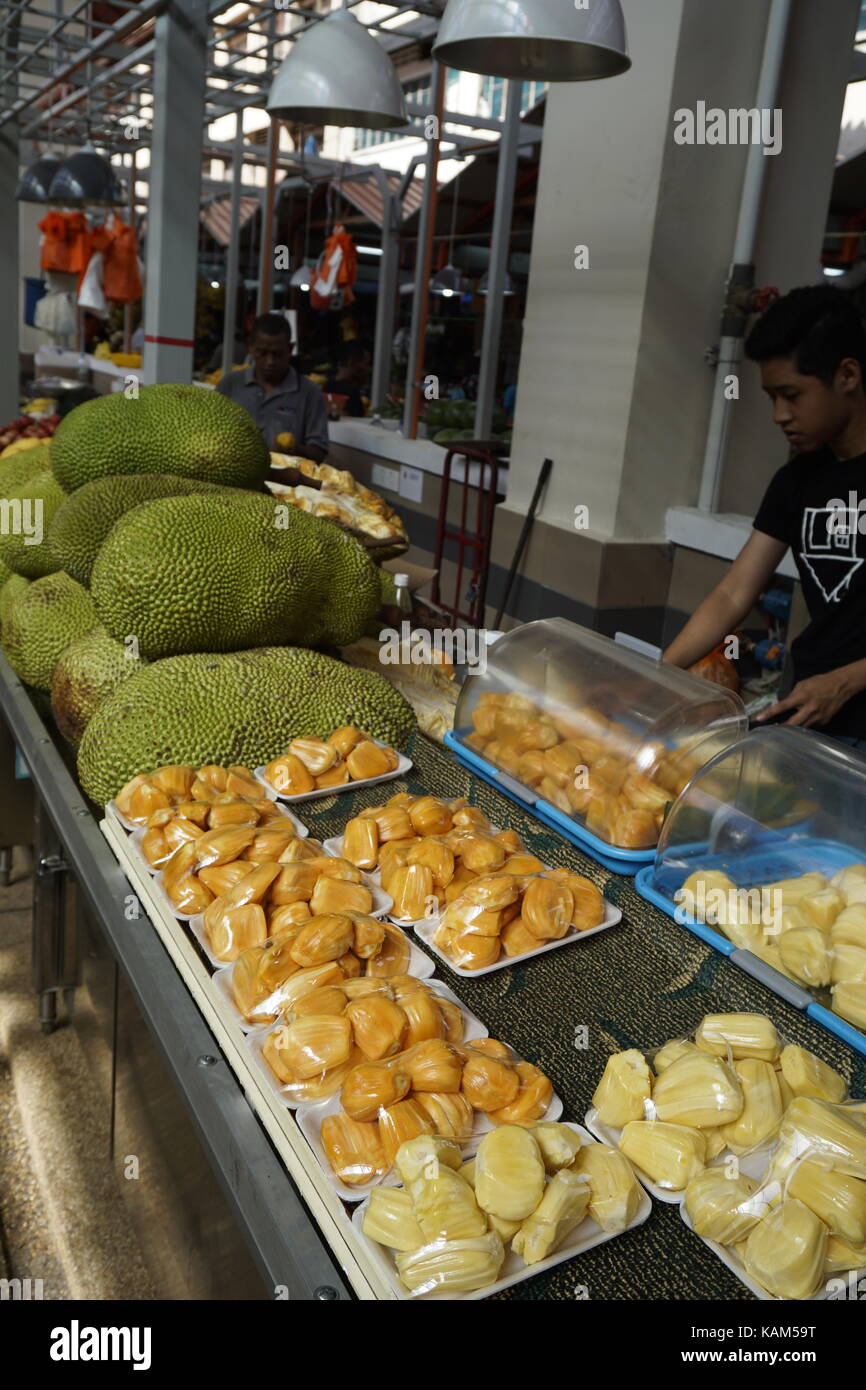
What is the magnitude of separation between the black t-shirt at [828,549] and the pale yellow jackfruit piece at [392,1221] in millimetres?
1854

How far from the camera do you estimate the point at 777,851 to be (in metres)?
1.56

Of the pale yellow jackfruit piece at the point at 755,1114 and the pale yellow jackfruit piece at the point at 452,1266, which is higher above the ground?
the pale yellow jackfruit piece at the point at 755,1114

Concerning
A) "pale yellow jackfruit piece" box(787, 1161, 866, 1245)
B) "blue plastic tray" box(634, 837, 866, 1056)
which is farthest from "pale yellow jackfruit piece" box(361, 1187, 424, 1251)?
Answer: "blue plastic tray" box(634, 837, 866, 1056)

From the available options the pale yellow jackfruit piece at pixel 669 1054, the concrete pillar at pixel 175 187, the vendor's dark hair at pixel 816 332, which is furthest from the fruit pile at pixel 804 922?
the concrete pillar at pixel 175 187

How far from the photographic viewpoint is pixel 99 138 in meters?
9.75

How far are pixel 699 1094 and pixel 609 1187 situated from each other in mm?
141

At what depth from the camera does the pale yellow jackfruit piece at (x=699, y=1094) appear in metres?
→ 1.07

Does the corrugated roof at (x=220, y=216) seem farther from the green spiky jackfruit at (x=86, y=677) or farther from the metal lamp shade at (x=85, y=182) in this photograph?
the green spiky jackfruit at (x=86, y=677)

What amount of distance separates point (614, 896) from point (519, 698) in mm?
573

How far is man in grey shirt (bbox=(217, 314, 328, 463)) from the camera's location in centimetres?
523

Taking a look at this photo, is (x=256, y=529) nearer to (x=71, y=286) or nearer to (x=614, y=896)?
(x=614, y=896)

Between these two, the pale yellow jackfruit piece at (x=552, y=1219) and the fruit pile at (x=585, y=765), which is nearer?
the pale yellow jackfruit piece at (x=552, y=1219)

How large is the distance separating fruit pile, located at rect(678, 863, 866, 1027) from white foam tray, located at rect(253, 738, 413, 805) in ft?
1.94

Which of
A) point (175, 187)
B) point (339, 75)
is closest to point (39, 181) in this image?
point (175, 187)
